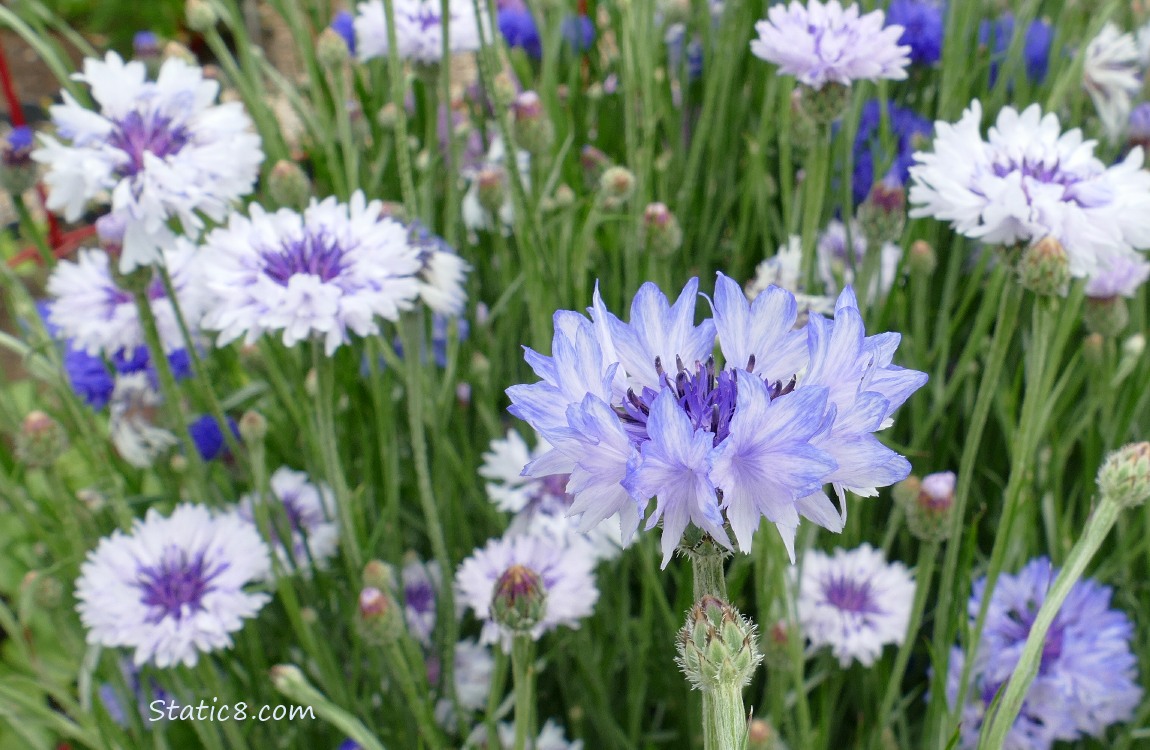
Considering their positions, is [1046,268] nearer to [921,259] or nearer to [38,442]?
[921,259]

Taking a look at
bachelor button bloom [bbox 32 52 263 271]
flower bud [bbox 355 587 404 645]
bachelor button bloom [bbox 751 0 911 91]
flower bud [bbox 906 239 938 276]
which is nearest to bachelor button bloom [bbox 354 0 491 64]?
bachelor button bloom [bbox 32 52 263 271]

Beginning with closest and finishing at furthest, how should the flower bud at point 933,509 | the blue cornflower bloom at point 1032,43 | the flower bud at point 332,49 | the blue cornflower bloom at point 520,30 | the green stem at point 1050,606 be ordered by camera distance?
1. the green stem at point 1050,606
2. the flower bud at point 933,509
3. the flower bud at point 332,49
4. the blue cornflower bloom at point 1032,43
5. the blue cornflower bloom at point 520,30

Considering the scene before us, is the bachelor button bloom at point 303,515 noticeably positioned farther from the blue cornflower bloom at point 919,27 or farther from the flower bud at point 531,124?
the blue cornflower bloom at point 919,27

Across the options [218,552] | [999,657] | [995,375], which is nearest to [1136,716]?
[999,657]

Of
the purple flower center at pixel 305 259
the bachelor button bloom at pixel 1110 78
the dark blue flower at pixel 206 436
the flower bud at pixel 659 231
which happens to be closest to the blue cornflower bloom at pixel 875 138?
the bachelor button bloom at pixel 1110 78

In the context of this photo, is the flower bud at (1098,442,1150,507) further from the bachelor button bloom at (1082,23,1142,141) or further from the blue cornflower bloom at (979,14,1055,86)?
the blue cornflower bloom at (979,14,1055,86)

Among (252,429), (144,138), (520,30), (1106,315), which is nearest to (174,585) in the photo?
(252,429)
